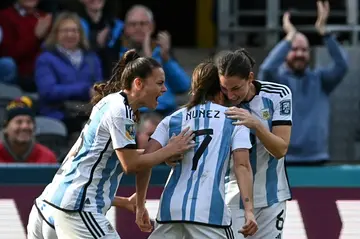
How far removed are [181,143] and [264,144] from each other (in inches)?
24.2

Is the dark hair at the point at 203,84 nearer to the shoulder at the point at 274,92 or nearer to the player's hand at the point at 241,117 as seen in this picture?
the player's hand at the point at 241,117

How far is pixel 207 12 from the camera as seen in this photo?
1377cm

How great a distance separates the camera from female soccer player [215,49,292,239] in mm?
6598

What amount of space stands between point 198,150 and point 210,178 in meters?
0.17

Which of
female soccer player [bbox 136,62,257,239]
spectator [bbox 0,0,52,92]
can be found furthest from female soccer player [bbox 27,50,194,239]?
spectator [bbox 0,0,52,92]

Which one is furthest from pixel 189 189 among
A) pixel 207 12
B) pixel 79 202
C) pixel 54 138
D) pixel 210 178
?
pixel 207 12

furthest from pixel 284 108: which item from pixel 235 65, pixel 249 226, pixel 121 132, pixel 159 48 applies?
pixel 159 48

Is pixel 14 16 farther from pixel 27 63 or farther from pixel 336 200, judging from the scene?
pixel 336 200

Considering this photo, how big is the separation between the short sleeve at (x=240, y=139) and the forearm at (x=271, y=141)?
16 cm

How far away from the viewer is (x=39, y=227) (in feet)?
21.1

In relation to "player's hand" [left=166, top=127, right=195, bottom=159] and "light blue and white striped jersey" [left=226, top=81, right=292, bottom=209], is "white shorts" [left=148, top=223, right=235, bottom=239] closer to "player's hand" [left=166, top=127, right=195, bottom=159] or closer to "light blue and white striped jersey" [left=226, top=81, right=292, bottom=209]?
"player's hand" [left=166, top=127, right=195, bottom=159]

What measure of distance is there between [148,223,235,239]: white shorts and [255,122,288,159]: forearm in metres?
0.58

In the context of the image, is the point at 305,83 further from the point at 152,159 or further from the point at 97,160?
the point at 97,160

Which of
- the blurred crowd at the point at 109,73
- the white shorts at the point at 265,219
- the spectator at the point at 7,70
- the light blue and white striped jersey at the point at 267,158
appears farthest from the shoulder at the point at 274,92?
the spectator at the point at 7,70
